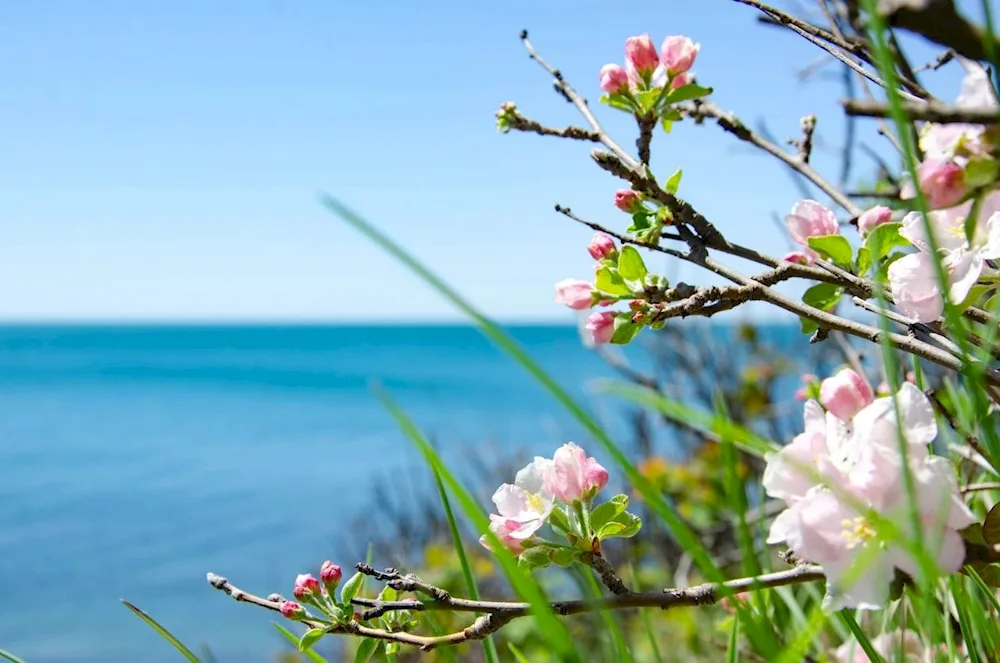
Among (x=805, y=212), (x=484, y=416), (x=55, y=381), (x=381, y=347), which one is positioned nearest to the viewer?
(x=805, y=212)

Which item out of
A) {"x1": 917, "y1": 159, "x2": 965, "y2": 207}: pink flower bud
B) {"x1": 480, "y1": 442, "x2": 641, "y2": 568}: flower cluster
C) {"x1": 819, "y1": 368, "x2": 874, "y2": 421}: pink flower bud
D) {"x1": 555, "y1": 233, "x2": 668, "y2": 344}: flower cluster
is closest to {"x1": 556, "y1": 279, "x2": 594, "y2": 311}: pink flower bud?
{"x1": 555, "y1": 233, "x2": 668, "y2": 344}: flower cluster

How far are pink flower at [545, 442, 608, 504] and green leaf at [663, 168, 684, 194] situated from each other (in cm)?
28

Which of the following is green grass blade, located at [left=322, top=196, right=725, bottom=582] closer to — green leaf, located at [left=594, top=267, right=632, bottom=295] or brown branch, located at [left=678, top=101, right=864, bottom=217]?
green leaf, located at [left=594, top=267, right=632, bottom=295]

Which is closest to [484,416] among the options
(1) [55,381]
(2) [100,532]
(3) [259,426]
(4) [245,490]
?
(3) [259,426]

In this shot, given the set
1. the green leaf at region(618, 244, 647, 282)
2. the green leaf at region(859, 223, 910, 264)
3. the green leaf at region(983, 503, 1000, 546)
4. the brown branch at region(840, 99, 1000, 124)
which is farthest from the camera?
the green leaf at region(618, 244, 647, 282)

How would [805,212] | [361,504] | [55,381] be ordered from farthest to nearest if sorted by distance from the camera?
[55,381] → [361,504] → [805,212]

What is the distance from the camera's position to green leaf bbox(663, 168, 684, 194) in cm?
80

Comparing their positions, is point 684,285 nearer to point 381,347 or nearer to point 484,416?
point 484,416

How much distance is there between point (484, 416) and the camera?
2578 centimetres

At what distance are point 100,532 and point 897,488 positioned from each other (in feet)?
40.0

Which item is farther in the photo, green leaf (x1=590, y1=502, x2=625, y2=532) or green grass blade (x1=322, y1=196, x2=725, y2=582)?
green leaf (x1=590, y1=502, x2=625, y2=532)

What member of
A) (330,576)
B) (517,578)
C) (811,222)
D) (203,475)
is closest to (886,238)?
(811,222)

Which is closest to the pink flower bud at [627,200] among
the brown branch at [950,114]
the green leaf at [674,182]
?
the green leaf at [674,182]

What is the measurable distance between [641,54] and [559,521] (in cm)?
47
